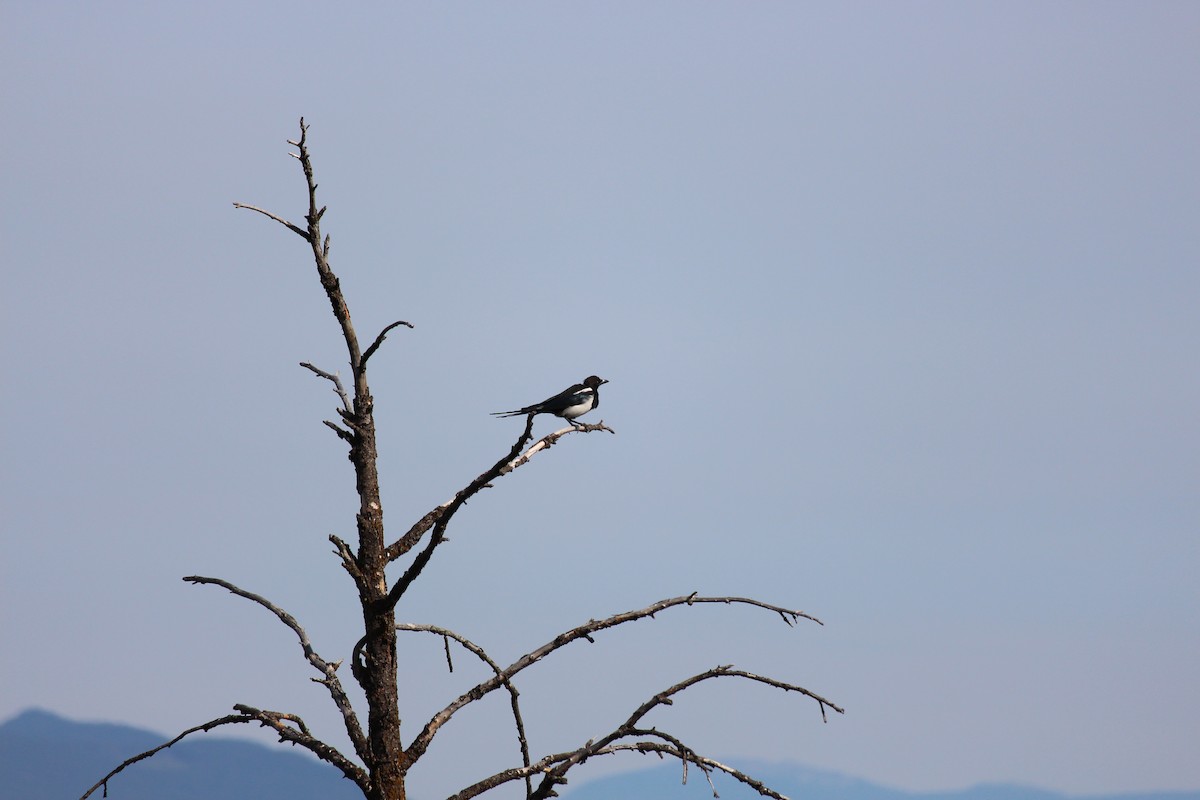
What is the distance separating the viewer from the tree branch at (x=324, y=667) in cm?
1115

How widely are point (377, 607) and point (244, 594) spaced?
1.25 metres

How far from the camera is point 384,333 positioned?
455 inches

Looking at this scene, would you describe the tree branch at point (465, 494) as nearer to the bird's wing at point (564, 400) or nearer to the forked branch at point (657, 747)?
the forked branch at point (657, 747)

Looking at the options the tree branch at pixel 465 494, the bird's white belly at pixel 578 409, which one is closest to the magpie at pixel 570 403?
the bird's white belly at pixel 578 409

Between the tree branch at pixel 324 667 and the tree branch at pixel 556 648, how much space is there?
0.50 meters

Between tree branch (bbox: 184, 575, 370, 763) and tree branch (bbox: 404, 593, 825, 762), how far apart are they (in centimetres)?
50

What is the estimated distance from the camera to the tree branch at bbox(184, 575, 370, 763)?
36.6ft

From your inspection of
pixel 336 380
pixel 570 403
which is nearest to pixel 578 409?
pixel 570 403

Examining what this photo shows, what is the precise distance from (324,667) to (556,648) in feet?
7.14

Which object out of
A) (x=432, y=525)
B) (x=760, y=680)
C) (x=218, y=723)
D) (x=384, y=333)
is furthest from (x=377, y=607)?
(x=760, y=680)

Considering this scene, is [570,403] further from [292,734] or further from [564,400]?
[292,734]

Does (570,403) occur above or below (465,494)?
above

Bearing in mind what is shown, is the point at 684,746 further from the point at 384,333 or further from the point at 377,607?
the point at 384,333

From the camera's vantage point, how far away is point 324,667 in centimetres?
1144
